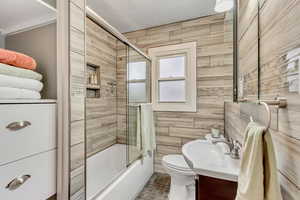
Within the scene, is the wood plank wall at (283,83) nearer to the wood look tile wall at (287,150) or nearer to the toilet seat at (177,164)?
the wood look tile wall at (287,150)

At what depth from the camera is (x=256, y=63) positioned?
3.09 feet

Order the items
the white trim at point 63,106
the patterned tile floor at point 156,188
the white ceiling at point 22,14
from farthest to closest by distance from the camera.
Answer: the patterned tile floor at point 156,188, the white ceiling at point 22,14, the white trim at point 63,106

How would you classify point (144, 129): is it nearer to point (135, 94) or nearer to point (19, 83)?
point (135, 94)

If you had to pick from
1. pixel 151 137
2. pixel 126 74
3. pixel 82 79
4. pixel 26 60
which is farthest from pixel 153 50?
pixel 26 60

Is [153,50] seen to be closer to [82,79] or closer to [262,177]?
[82,79]

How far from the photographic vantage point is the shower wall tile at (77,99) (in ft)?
3.28

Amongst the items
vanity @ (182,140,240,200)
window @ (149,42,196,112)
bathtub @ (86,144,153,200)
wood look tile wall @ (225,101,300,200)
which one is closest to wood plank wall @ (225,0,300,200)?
wood look tile wall @ (225,101,300,200)

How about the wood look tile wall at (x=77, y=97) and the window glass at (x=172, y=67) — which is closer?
the wood look tile wall at (x=77, y=97)

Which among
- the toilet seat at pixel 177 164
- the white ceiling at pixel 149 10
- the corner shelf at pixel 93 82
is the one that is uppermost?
the white ceiling at pixel 149 10

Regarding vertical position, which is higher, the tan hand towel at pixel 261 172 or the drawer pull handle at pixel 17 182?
the tan hand towel at pixel 261 172

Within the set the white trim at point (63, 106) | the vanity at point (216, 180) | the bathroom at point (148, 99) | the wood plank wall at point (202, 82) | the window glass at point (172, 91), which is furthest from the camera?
the window glass at point (172, 91)

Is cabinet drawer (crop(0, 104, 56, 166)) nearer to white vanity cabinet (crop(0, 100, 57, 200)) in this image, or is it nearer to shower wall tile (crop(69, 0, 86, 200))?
white vanity cabinet (crop(0, 100, 57, 200))

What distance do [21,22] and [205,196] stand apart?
5.90ft

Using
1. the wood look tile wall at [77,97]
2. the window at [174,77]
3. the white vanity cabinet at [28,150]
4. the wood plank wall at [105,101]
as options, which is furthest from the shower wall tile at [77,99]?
the window at [174,77]
